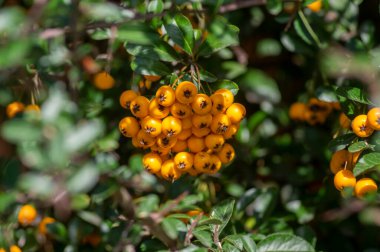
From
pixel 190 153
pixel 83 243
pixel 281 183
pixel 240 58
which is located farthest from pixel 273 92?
pixel 83 243

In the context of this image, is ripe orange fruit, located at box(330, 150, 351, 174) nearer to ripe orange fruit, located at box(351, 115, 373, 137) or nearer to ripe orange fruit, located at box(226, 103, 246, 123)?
ripe orange fruit, located at box(351, 115, 373, 137)

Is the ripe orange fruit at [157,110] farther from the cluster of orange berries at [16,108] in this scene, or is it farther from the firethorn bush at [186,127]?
the cluster of orange berries at [16,108]

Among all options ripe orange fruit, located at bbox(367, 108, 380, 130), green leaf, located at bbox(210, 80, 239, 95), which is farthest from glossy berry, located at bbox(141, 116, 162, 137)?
ripe orange fruit, located at bbox(367, 108, 380, 130)

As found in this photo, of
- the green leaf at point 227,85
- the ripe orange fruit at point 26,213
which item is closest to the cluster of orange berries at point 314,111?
the green leaf at point 227,85

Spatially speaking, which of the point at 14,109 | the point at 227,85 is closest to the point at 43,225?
the point at 14,109

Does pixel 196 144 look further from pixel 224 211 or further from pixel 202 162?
pixel 224 211
